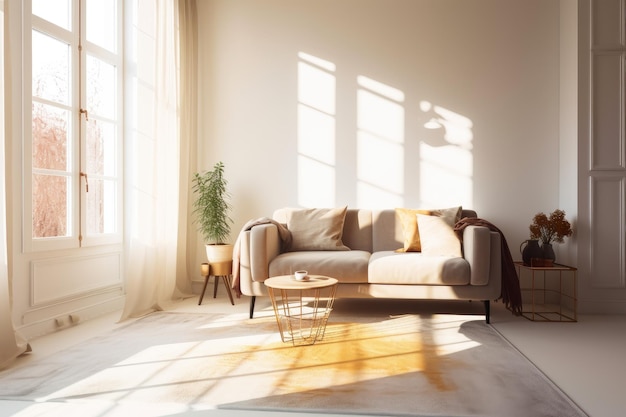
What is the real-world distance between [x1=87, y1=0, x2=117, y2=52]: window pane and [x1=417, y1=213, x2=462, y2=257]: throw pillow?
3.26 m

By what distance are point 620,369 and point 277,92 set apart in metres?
3.86

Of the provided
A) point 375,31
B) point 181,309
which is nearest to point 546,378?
point 181,309

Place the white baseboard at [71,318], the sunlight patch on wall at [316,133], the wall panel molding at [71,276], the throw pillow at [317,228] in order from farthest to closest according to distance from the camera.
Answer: the sunlight patch on wall at [316,133] < the throw pillow at [317,228] < the wall panel molding at [71,276] < the white baseboard at [71,318]

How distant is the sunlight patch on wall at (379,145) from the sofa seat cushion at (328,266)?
112 cm

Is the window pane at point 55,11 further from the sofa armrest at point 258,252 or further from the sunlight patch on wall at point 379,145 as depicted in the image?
the sunlight patch on wall at point 379,145

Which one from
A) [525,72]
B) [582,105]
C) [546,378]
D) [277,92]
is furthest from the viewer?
[277,92]

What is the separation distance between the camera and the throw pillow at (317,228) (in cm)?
434

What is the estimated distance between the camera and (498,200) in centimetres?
472

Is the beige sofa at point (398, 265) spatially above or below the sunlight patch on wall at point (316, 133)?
below

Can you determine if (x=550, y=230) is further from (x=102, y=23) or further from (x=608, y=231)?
(x=102, y=23)

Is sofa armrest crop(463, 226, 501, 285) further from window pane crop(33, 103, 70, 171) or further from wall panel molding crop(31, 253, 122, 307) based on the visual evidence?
window pane crop(33, 103, 70, 171)

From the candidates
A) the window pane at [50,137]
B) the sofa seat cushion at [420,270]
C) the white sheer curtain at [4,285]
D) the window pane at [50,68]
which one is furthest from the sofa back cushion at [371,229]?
the white sheer curtain at [4,285]

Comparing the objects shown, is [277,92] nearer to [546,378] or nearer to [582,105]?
[582,105]

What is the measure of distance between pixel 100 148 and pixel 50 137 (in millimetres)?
615
